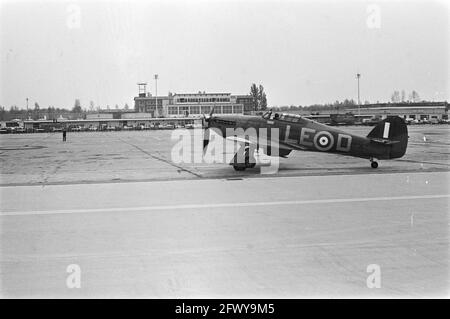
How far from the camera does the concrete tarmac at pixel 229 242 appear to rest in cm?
599

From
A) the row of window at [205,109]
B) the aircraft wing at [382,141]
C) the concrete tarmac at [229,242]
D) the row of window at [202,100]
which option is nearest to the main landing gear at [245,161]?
the concrete tarmac at [229,242]

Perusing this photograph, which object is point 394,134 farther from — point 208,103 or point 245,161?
point 208,103

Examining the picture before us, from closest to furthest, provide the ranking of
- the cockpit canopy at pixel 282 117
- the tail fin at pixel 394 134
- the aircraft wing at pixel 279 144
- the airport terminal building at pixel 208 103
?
the tail fin at pixel 394 134 → the aircraft wing at pixel 279 144 → the cockpit canopy at pixel 282 117 → the airport terminal building at pixel 208 103

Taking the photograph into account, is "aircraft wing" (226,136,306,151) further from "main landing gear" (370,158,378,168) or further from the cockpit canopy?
"main landing gear" (370,158,378,168)

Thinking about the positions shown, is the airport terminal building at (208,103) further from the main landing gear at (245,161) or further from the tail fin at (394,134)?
the tail fin at (394,134)

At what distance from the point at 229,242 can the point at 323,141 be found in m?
12.4

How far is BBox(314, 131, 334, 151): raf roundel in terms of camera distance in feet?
64.2

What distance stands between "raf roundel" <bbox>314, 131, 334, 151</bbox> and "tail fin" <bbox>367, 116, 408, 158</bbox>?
168cm

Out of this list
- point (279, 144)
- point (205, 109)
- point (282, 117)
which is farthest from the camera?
point (205, 109)

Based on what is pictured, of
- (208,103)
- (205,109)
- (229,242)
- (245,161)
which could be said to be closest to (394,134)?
(245,161)

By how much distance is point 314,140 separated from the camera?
780 inches

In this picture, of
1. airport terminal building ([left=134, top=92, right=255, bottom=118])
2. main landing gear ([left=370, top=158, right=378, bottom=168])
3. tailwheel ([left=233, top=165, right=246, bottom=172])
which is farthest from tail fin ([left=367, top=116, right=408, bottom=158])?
airport terminal building ([left=134, top=92, right=255, bottom=118])

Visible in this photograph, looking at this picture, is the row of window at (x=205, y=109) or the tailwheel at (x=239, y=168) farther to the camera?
the row of window at (x=205, y=109)
